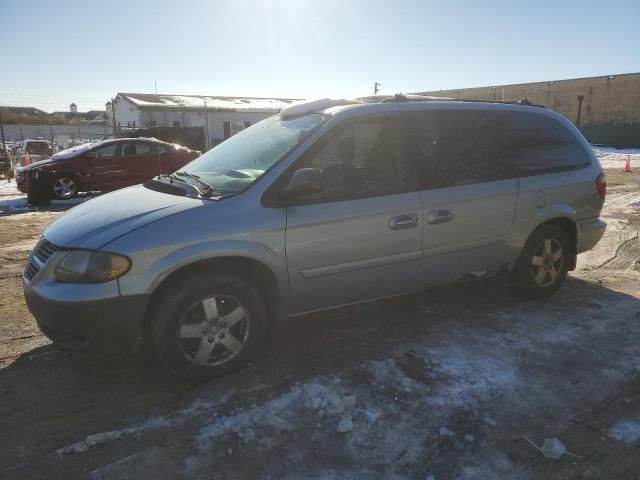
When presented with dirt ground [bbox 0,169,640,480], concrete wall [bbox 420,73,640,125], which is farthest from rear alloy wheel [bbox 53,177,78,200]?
concrete wall [bbox 420,73,640,125]

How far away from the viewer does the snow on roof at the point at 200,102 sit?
32.3m

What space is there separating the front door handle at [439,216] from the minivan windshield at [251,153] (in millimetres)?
1108

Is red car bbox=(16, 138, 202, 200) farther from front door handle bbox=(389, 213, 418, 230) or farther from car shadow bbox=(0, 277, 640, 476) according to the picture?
front door handle bbox=(389, 213, 418, 230)

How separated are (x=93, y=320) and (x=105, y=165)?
10.5 metres

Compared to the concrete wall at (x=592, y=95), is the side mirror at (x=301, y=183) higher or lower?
lower

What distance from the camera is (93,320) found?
2.87 meters

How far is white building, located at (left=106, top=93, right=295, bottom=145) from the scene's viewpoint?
32375mm

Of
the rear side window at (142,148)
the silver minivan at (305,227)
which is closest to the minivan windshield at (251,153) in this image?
the silver minivan at (305,227)

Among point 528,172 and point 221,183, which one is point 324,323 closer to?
point 221,183

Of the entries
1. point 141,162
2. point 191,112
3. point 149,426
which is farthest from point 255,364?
point 191,112

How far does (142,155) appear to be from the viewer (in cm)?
1273

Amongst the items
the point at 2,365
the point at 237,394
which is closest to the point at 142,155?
the point at 2,365

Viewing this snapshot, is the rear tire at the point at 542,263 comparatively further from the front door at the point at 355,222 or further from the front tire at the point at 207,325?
the front tire at the point at 207,325

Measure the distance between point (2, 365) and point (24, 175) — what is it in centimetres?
1004
